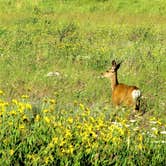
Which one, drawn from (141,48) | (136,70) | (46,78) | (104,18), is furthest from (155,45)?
(104,18)

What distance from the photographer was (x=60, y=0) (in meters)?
33.4

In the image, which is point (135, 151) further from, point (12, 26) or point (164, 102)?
point (12, 26)

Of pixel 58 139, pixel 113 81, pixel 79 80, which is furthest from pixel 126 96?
pixel 58 139

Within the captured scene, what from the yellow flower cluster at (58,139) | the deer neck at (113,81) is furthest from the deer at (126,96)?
the yellow flower cluster at (58,139)

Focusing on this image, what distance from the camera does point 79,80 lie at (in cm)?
1598

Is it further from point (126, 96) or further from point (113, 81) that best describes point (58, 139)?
point (113, 81)

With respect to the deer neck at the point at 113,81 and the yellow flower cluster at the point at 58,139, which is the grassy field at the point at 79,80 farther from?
the deer neck at the point at 113,81

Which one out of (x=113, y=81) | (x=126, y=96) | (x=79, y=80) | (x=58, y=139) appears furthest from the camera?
(x=79, y=80)

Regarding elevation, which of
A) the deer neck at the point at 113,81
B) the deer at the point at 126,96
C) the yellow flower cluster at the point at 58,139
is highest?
the yellow flower cluster at the point at 58,139

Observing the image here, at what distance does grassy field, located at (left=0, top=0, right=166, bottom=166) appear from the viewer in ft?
21.5

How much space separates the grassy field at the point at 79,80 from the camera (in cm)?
655

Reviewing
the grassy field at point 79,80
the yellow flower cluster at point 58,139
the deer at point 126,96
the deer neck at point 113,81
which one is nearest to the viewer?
the yellow flower cluster at point 58,139

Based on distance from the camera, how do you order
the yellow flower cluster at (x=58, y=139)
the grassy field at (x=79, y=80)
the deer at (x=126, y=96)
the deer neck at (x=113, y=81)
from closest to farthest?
the yellow flower cluster at (x=58, y=139) → the grassy field at (x=79, y=80) → the deer at (x=126, y=96) → the deer neck at (x=113, y=81)

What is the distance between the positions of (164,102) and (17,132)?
8.08m
